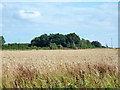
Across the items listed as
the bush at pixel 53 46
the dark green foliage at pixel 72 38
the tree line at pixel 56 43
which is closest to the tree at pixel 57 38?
the tree line at pixel 56 43

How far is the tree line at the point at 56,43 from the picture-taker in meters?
33.7

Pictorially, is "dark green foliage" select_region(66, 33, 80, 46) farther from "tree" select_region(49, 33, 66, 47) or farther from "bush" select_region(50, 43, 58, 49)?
"bush" select_region(50, 43, 58, 49)

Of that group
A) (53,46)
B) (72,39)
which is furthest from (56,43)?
(72,39)

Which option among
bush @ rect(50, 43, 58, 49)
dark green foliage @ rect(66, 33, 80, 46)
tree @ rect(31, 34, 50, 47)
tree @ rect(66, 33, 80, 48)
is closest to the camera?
tree @ rect(31, 34, 50, 47)

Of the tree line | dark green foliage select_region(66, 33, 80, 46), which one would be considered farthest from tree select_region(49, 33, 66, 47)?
dark green foliage select_region(66, 33, 80, 46)

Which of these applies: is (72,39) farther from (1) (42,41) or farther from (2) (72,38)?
(1) (42,41)

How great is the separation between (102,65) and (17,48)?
31.5 meters

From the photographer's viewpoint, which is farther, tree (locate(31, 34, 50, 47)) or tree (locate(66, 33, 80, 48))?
tree (locate(66, 33, 80, 48))

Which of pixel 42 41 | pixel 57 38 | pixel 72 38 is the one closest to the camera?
pixel 72 38

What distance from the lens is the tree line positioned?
3366cm

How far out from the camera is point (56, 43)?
A: 35.0 meters

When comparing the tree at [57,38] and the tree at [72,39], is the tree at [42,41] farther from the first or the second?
the tree at [72,39]

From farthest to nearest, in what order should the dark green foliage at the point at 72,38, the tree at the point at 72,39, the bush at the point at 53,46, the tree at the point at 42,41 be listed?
the bush at the point at 53,46, the tree at the point at 72,39, the dark green foliage at the point at 72,38, the tree at the point at 42,41

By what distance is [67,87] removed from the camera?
575 cm
